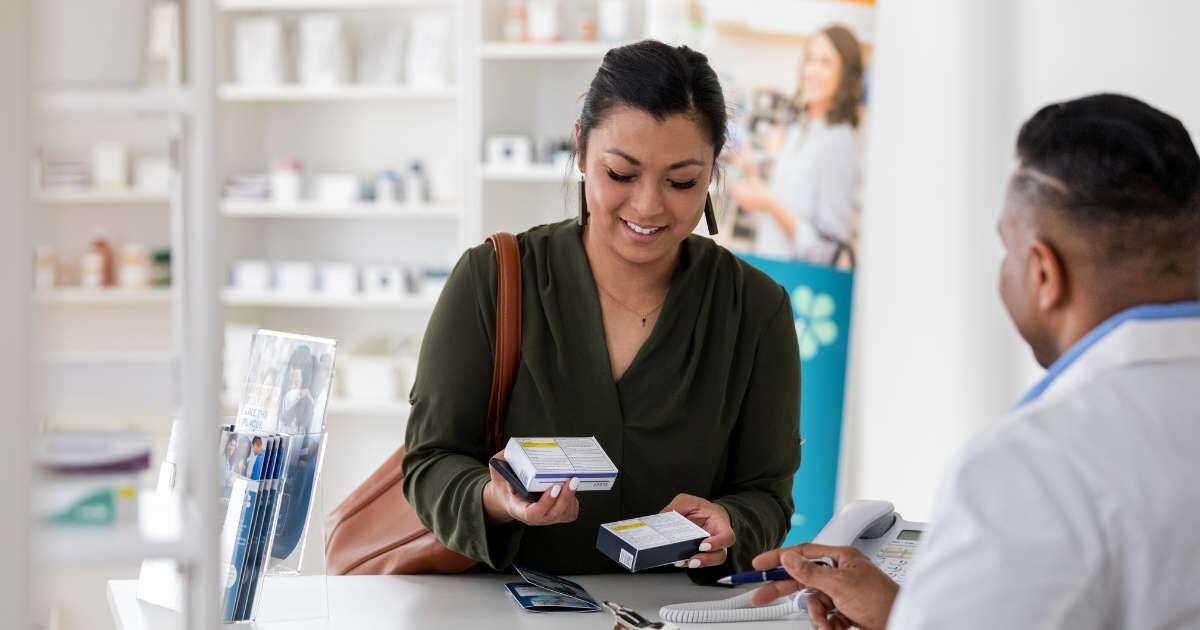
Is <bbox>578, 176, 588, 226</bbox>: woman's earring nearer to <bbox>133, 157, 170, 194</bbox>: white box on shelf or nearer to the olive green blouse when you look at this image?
the olive green blouse

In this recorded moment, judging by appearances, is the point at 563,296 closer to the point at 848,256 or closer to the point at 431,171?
the point at 848,256

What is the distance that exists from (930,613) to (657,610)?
2.77ft

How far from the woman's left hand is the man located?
0.69m

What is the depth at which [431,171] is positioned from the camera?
502 centimetres

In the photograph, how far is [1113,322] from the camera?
1177 millimetres

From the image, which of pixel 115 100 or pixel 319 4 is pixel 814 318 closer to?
pixel 319 4

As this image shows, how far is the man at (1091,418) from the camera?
1051 millimetres

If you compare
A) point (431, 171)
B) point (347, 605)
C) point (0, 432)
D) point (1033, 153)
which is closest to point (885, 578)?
point (1033, 153)

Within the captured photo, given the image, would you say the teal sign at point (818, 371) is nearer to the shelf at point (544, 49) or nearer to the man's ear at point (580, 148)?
the shelf at point (544, 49)

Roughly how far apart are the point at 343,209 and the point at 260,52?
2.49 feet

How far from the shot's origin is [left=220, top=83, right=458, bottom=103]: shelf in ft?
15.5

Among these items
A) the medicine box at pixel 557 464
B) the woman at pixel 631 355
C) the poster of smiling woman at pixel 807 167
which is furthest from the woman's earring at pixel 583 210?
the poster of smiling woman at pixel 807 167

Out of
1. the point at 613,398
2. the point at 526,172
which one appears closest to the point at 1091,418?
the point at 613,398

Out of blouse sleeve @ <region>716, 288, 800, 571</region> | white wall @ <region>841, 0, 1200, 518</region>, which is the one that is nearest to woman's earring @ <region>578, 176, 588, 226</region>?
blouse sleeve @ <region>716, 288, 800, 571</region>
